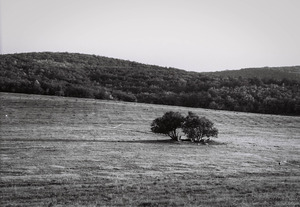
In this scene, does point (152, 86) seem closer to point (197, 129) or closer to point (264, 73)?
point (264, 73)

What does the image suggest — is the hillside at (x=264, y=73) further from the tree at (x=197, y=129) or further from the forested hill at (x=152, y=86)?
the tree at (x=197, y=129)

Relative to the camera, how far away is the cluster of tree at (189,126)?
44625 mm

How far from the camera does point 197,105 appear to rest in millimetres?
92688

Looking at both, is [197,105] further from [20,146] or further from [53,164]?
[53,164]

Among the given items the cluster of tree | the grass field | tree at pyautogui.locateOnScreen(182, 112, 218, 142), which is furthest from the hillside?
tree at pyautogui.locateOnScreen(182, 112, 218, 142)

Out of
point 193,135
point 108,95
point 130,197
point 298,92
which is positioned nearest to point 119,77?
point 108,95

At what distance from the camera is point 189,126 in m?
44.9

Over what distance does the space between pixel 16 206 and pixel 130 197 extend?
16.5ft

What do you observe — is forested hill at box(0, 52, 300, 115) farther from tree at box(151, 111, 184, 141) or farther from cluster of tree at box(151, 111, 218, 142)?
tree at box(151, 111, 184, 141)

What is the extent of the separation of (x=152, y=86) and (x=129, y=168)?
80850 millimetres

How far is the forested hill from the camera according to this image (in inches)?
3514

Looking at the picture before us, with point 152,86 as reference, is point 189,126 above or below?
below

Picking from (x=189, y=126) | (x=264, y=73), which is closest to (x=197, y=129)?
(x=189, y=126)

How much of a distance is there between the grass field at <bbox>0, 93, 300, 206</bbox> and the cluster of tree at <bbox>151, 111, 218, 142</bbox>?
6.87 feet
